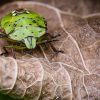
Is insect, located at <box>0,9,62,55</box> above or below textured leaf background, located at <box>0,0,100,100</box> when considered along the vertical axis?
above

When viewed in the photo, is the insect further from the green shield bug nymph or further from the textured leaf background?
the textured leaf background

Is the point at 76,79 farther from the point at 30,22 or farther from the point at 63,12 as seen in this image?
the point at 63,12

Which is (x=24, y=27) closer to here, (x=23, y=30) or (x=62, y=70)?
(x=23, y=30)

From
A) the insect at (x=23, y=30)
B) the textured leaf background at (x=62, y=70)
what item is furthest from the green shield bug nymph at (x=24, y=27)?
the textured leaf background at (x=62, y=70)

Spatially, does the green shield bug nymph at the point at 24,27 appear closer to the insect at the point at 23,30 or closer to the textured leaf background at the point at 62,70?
the insect at the point at 23,30

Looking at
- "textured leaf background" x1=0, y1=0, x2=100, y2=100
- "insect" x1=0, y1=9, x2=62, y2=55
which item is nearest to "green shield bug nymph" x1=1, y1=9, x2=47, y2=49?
"insect" x1=0, y1=9, x2=62, y2=55

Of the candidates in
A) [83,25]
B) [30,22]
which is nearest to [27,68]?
[30,22]

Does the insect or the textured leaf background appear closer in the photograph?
the textured leaf background
